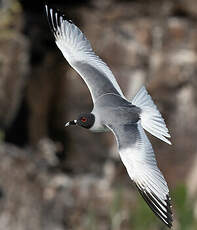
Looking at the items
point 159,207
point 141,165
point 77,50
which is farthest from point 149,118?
point 77,50

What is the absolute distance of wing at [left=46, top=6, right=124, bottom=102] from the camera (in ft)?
24.6

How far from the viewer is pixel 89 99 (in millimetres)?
12078

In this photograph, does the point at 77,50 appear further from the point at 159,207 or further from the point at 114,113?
the point at 159,207

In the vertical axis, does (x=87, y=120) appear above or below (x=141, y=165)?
above

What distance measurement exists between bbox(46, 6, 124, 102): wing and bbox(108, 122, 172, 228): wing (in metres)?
0.75

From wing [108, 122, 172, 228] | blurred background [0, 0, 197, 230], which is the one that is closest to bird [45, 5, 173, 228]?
wing [108, 122, 172, 228]

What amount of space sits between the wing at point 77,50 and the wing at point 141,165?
749mm

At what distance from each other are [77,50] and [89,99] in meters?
4.40

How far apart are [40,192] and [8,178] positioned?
530 mm

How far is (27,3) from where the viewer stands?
12.0 metres

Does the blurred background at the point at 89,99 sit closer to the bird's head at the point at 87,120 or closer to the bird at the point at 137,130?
the bird at the point at 137,130

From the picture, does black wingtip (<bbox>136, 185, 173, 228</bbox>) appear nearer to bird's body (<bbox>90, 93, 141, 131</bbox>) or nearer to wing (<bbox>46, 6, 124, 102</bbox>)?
bird's body (<bbox>90, 93, 141, 131</bbox>)

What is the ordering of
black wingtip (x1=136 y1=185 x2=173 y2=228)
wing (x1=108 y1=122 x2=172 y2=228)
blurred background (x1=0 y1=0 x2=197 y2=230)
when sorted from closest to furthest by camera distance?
black wingtip (x1=136 y1=185 x2=173 y2=228) → wing (x1=108 y1=122 x2=172 y2=228) → blurred background (x1=0 y1=0 x2=197 y2=230)

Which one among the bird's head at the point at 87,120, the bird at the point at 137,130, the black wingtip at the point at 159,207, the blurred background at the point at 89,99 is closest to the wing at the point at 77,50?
the bird at the point at 137,130
